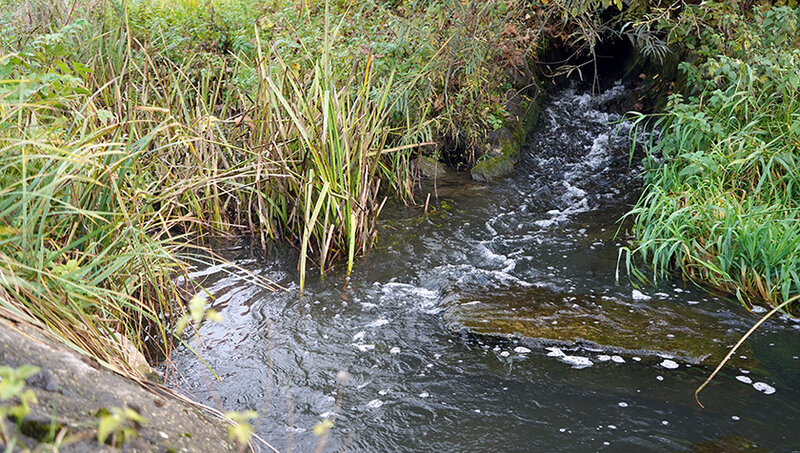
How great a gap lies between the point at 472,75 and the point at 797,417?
4156 mm

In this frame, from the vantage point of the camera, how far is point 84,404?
158 cm

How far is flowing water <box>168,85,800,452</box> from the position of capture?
2594mm

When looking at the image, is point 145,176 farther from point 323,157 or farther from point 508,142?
point 508,142

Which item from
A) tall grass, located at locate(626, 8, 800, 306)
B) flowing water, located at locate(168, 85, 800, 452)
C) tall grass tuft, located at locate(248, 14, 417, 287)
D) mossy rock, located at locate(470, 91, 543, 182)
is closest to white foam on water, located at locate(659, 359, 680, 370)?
flowing water, located at locate(168, 85, 800, 452)

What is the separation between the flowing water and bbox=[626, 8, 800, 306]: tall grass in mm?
275

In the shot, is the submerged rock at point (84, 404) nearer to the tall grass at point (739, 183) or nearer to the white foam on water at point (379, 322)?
the white foam on water at point (379, 322)

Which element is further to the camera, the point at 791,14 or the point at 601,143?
the point at 601,143

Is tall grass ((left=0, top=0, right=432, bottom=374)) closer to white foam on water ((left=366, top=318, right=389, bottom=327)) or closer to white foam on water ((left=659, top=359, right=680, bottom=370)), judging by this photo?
white foam on water ((left=366, top=318, right=389, bottom=327))

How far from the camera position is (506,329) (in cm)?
341

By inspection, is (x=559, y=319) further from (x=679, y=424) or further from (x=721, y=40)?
(x=721, y=40)

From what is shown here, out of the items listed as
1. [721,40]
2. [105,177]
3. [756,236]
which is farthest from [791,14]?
[105,177]

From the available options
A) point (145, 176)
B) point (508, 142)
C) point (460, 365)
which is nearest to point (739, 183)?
point (508, 142)

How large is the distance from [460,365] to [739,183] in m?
2.87

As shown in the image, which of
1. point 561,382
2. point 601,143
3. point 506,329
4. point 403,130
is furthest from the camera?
point 601,143
